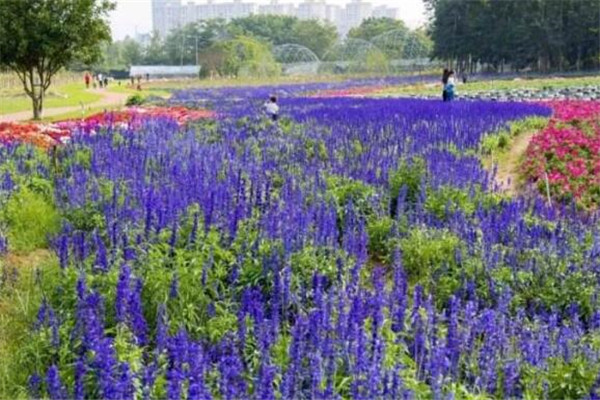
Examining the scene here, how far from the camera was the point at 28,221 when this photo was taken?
7715mm

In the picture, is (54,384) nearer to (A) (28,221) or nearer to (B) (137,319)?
(B) (137,319)

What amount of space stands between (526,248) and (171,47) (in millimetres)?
133291

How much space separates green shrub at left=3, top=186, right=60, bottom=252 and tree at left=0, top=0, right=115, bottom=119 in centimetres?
1574

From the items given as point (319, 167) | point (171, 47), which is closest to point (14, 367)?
point (319, 167)

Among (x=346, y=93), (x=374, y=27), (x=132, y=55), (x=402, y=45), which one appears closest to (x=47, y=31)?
(x=346, y=93)

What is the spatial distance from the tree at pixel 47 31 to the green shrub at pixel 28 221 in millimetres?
15738

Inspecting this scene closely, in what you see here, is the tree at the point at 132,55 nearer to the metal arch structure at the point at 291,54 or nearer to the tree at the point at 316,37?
the tree at the point at 316,37

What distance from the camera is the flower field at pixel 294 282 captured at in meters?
3.79

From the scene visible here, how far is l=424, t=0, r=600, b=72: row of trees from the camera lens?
189 ft

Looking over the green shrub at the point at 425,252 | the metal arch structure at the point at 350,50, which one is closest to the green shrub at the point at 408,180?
the green shrub at the point at 425,252

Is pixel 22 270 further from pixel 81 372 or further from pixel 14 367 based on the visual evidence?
pixel 81 372

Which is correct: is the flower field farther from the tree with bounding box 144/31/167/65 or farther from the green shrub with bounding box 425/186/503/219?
the tree with bounding box 144/31/167/65

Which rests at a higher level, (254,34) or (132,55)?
(254,34)

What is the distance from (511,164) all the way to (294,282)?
9.23 m
